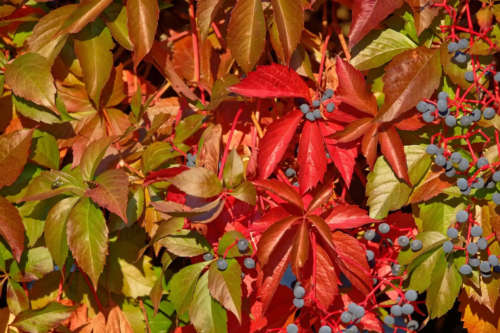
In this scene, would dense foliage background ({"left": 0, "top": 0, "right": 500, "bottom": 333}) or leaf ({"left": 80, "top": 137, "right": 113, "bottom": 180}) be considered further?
leaf ({"left": 80, "top": 137, "right": 113, "bottom": 180})

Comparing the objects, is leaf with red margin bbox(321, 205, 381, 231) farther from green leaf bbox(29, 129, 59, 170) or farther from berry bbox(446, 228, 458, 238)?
green leaf bbox(29, 129, 59, 170)

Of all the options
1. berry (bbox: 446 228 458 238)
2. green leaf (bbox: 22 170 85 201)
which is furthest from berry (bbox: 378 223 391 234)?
green leaf (bbox: 22 170 85 201)

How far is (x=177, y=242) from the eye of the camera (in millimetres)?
1098

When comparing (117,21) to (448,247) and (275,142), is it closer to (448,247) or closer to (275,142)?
(275,142)

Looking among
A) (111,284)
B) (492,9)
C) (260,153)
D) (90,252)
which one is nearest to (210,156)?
(260,153)

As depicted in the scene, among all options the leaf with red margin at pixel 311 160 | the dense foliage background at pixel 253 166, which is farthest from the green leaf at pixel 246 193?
the leaf with red margin at pixel 311 160

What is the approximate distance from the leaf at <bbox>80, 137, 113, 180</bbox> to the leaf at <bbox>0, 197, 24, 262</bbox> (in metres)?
0.18

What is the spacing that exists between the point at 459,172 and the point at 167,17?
81 centimetres

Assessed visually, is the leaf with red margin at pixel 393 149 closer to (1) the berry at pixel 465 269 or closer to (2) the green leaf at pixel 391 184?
(2) the green leaf at pixel 391 184

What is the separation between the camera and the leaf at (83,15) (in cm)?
113

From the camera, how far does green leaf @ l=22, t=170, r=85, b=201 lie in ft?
3.73

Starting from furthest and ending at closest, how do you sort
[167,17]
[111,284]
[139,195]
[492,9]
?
[167,17] → [111,284] → [139,195] → [492,9]

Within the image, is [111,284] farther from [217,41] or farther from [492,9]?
[492,9]

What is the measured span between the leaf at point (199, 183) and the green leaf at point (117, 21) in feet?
1.20
